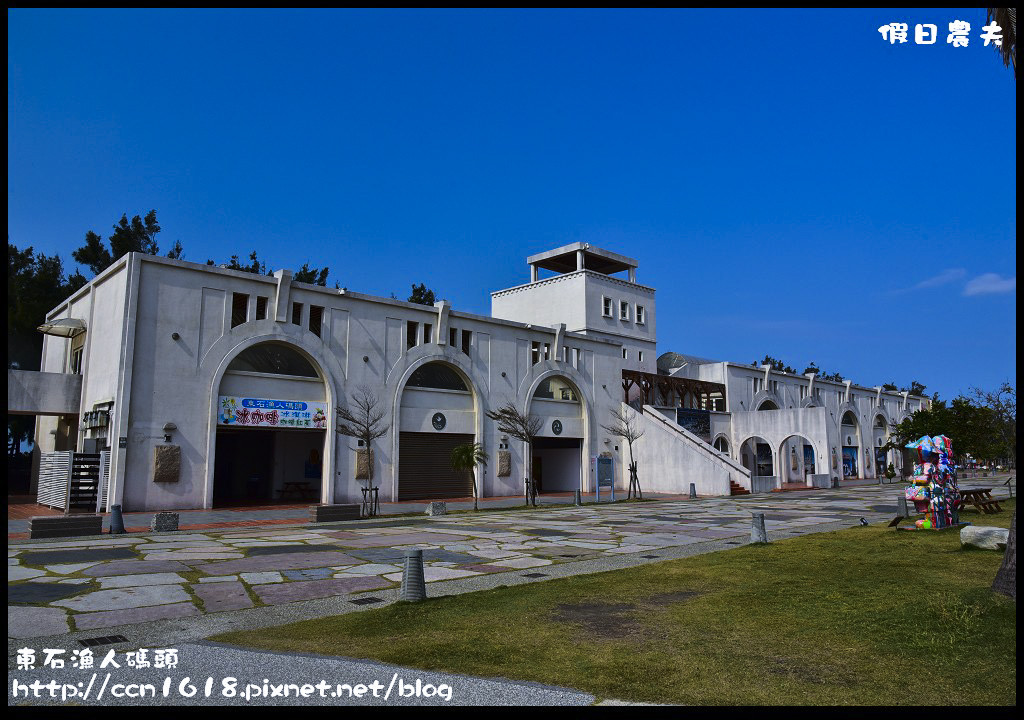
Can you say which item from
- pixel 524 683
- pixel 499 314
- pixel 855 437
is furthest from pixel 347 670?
pixel 855 437

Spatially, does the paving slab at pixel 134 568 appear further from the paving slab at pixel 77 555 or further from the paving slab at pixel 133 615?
the paving slab at pixel 133 615

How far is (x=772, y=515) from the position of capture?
859 inches

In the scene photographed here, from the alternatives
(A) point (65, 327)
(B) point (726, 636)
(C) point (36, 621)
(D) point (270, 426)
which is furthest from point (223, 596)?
(A) point (65, 327)

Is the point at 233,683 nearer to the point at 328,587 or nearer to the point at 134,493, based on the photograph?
the point at 328,587

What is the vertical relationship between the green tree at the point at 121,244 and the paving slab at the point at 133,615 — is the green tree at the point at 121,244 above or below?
above

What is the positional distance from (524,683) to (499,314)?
4676 centimetres

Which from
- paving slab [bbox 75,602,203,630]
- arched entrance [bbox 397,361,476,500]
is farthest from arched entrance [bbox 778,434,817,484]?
paving slab [bbox 75,602,203,630]

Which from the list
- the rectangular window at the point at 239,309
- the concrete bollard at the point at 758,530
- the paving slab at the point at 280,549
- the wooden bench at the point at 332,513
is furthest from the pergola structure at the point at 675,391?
the paving slab at the point at 280,549

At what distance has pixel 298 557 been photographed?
42.3ft

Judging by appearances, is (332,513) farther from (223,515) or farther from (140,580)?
(140,580)

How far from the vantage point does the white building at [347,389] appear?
24969 millimetres

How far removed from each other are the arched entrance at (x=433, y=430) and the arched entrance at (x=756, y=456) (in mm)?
23451

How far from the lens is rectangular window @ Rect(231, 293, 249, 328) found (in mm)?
27297

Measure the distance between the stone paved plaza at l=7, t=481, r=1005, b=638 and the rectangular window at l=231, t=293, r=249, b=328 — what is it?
10.8 meters
